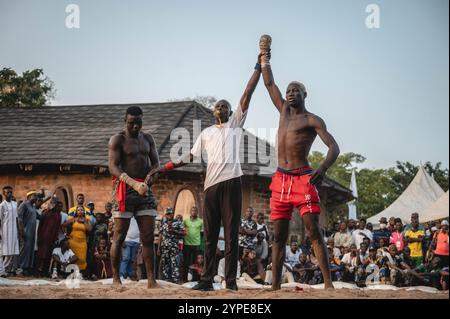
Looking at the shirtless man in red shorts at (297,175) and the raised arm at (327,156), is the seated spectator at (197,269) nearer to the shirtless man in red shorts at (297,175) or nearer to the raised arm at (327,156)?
the shirtless man in red shorts at (297,175)

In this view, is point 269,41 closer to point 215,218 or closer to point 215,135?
point 215,135

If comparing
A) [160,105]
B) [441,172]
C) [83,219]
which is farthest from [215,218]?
[441,172]

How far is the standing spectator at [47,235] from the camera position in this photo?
1245 cm

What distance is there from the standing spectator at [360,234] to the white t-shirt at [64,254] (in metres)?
6.61

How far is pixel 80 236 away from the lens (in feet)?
41.4

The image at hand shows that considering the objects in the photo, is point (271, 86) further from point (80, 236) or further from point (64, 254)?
point (64, 254)

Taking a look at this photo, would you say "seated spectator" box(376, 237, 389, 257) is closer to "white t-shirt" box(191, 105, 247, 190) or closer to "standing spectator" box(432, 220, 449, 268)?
"standing spectator" box(432, 220, 449, 268)

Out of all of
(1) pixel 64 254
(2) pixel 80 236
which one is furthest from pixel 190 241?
(1) pixel 64 254

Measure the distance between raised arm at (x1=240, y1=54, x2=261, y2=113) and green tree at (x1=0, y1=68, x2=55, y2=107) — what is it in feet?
62.0

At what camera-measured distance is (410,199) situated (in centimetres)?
2552

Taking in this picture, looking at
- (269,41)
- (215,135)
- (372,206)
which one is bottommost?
(372,206)

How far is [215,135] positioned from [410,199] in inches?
799

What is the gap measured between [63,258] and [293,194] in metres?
7.31

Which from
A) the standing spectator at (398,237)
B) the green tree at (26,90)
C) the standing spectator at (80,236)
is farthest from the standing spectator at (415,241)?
the green tree at (26,90)
